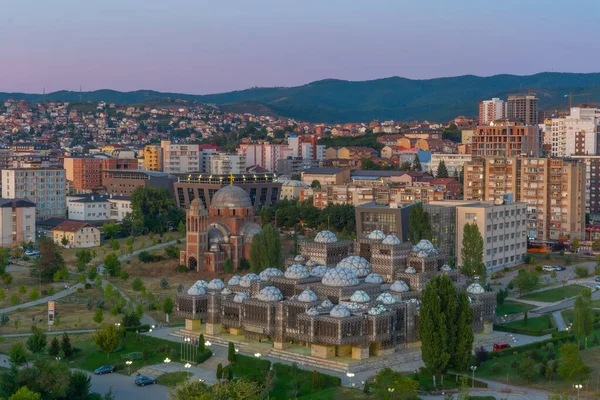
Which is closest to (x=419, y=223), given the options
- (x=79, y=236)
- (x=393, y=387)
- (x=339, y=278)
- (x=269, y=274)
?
(x=269, y=274)

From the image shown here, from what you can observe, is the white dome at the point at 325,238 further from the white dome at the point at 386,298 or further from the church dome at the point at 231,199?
the church dome at the point at 231,199

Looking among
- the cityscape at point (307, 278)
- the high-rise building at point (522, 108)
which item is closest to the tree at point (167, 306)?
the cityscape at point (307, 278)

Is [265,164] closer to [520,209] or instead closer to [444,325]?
[520,209]

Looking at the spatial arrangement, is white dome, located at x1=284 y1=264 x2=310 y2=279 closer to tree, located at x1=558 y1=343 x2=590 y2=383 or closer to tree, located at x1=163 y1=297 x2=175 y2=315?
tree, located at x1=163 y1=297 x2=175 y2=315

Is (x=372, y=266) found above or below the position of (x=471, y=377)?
above

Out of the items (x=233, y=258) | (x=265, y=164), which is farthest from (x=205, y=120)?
(x=233, y=258)

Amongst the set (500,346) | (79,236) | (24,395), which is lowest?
(500,346)

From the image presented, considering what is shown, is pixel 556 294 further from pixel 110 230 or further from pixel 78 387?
pixel 110 230
